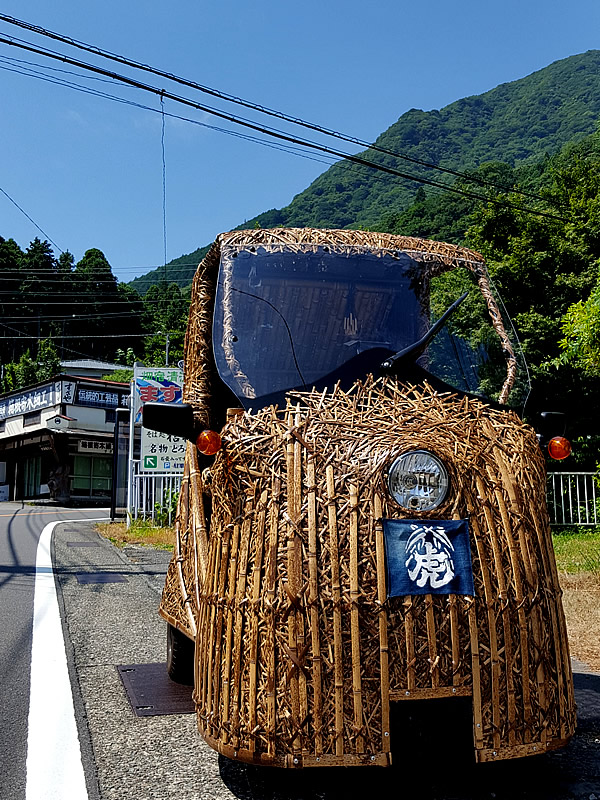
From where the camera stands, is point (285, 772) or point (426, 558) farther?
point (285, 772)

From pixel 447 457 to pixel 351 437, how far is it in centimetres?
38

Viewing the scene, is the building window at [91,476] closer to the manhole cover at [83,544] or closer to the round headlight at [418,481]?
the manhole cover at [83,544]

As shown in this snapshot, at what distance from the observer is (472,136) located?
125562 millimetres

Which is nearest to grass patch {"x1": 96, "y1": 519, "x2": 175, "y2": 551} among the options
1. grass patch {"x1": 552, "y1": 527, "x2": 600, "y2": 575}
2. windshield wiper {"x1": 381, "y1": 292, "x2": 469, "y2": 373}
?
grass patch {"x1": 552, "y1": 527, "x2": 600, "y2": 575}

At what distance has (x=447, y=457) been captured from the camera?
2.89 meters

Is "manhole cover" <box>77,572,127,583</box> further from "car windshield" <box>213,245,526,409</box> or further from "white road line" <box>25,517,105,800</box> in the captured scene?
"car windshield" <box>213,245,526,409</box>

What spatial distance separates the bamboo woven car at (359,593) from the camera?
2639mm

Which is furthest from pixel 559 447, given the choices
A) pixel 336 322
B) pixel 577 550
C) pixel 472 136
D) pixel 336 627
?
pixel 472 136

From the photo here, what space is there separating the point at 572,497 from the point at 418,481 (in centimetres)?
1302

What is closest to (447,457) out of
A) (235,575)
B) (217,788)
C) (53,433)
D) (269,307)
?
(235,575)

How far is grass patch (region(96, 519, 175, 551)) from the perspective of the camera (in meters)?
14.9

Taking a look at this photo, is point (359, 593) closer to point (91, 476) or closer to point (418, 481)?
point (418, 481)

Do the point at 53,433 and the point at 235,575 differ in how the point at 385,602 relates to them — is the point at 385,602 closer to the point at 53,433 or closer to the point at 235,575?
the point at 235,575

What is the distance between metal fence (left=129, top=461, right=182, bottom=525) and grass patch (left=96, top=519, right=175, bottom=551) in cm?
31
